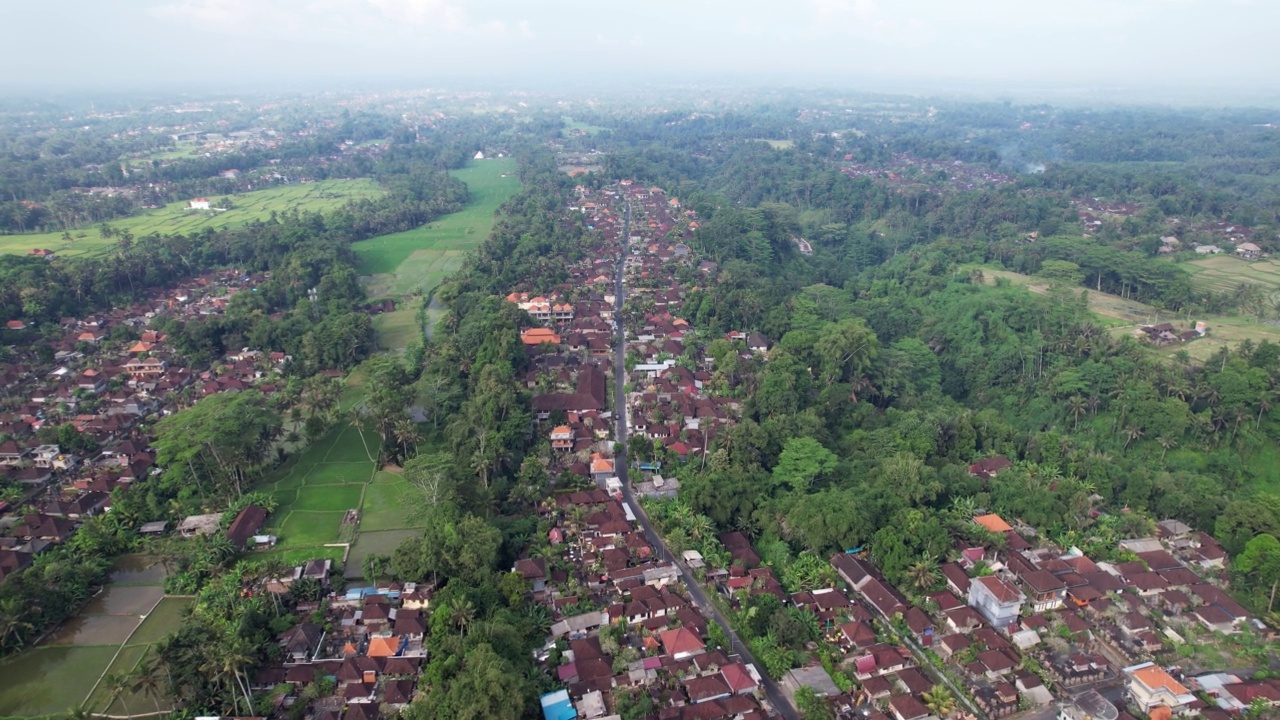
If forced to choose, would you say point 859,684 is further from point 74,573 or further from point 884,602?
point 74,573

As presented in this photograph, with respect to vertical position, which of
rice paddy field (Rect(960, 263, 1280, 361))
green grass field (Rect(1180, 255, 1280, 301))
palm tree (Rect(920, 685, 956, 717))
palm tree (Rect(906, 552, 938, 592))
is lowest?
palm tree (Rect(920, 685, 956, 717))

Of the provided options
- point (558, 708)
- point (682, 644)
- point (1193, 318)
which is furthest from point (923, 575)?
point (1193, 318)

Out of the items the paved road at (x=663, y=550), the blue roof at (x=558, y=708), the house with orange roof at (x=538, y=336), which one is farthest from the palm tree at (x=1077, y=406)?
the blue roof at (x=558, y=708)

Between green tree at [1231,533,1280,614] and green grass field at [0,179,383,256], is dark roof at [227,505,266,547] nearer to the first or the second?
green tree at [1231,533,1280,614]

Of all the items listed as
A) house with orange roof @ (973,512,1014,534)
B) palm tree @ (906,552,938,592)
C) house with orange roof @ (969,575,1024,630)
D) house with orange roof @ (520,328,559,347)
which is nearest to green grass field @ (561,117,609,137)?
house with orange roof @ (520,328,559,347)

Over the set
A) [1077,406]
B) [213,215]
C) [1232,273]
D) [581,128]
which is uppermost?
[581,128]

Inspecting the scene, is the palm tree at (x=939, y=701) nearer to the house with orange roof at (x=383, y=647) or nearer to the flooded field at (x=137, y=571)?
the house with orange roof at (x=383, y=647)

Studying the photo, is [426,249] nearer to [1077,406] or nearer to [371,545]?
[371,545]
